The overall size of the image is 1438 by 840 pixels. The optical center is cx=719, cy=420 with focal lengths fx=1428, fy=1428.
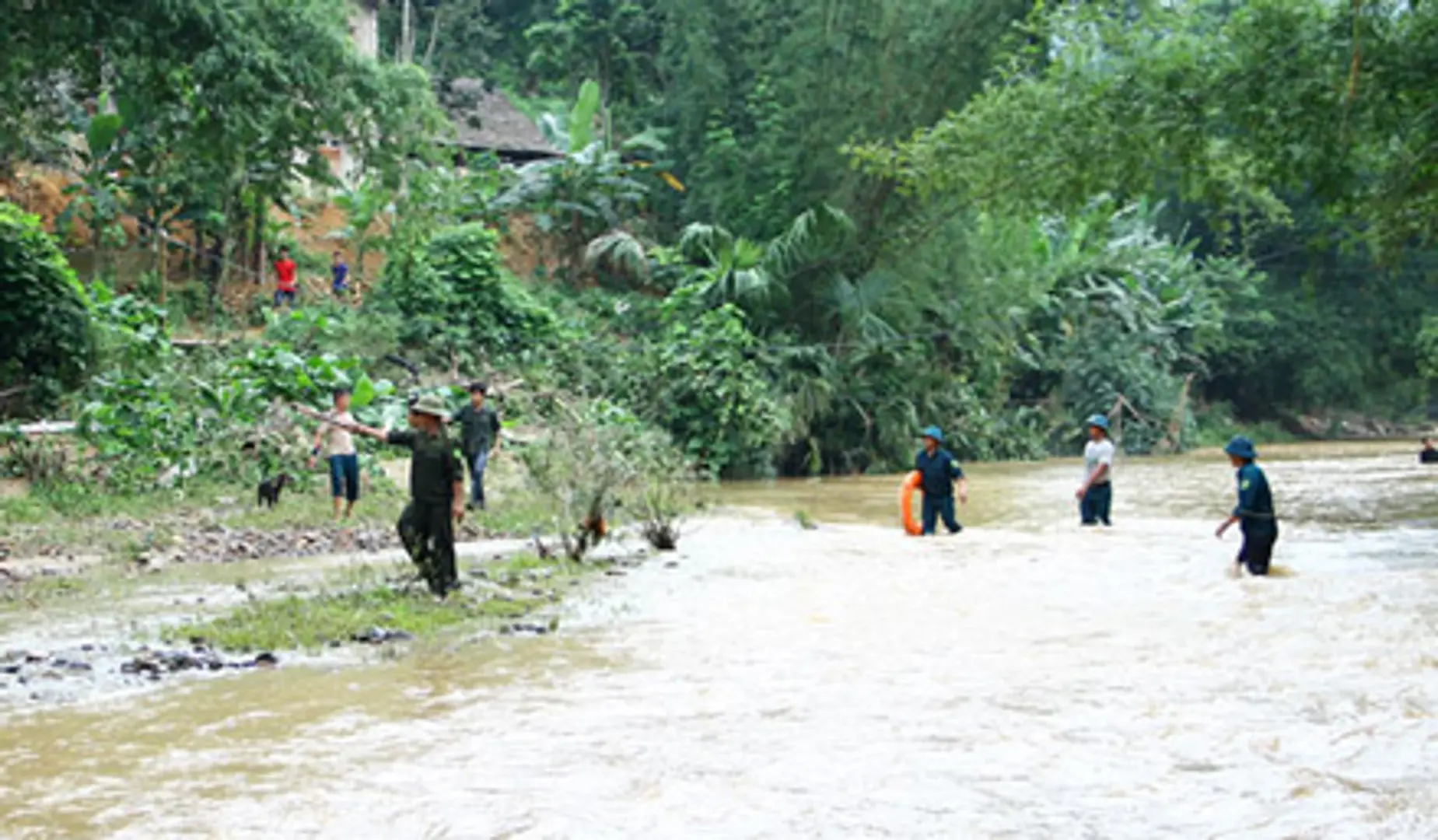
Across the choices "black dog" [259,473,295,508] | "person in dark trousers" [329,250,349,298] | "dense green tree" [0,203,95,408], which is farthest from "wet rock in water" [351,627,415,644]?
"person in dark trousers" [329,250,349,298]

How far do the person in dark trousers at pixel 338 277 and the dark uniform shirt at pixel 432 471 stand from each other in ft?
64.1

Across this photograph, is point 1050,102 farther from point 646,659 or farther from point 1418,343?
point 1418,343

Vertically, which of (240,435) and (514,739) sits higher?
(240,435)

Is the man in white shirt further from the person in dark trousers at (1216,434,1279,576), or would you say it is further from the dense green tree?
the person in dark trousers at (1216,434,1279,576)

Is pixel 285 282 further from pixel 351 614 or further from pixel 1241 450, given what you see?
pixel 1241 450

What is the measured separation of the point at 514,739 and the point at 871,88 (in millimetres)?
23546

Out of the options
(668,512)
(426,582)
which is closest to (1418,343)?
(668,512)

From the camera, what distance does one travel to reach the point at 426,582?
990 cm

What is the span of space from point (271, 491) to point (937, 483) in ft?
23.3

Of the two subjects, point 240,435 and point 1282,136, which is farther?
point 240,435

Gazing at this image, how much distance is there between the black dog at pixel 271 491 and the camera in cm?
1535

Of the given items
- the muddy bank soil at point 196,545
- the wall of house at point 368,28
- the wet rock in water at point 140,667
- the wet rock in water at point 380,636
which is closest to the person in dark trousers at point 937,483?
the muddy bank soil at point 196,545

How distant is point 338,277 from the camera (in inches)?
1118

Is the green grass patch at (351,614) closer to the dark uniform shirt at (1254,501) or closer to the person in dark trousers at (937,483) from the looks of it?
the person in dark trousers at (937,483)
